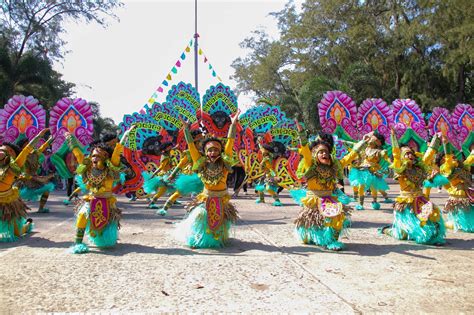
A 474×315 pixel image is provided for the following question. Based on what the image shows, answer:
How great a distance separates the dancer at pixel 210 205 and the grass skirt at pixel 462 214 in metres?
3.84

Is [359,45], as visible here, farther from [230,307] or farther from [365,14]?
[230,307]

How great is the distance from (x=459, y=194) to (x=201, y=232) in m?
4.42

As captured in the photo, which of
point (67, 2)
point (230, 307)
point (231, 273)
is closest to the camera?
point (230, 307)

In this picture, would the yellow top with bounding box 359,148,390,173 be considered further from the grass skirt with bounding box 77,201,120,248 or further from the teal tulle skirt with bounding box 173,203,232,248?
the grass skirt with bounding box 77,201,120,248

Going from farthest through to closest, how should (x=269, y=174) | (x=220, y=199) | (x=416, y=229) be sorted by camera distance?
(x=269, y=174) < (x=416, y=229) < (x=220, y=199)

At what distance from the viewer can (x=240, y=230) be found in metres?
6.64

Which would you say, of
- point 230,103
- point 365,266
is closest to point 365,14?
point 230,103

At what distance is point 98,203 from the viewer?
201 inches

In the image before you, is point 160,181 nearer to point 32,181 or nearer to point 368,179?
point 32,181

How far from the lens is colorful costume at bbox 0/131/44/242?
5.59m

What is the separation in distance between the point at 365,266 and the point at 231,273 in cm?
153

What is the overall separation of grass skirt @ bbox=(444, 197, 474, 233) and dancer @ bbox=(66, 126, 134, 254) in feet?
17.8

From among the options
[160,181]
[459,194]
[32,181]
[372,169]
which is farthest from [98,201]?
[372,169]

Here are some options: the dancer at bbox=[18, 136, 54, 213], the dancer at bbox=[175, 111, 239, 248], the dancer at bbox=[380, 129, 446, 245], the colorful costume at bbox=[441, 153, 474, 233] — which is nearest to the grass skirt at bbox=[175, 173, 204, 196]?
the dancer at bbox=[175, 111, 239, 248]
